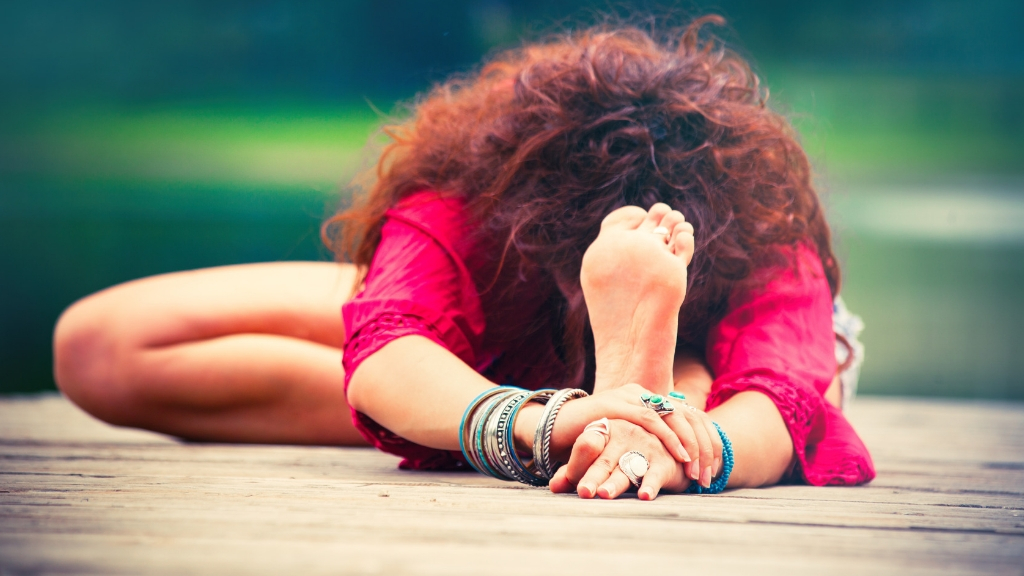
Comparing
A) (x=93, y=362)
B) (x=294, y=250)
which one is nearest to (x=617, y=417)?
(x=93, y=362)

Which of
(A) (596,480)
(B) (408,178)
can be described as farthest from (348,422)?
(A) (596,480)

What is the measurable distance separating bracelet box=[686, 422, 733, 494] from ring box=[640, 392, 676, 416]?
7 cm

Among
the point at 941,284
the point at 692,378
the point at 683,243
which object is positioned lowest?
the point at 692,378

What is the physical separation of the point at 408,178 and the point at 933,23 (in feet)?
10.1

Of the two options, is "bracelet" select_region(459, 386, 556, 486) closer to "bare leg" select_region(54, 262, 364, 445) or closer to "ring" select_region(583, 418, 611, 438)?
"ring" select_region(583, 418, 611, 438)

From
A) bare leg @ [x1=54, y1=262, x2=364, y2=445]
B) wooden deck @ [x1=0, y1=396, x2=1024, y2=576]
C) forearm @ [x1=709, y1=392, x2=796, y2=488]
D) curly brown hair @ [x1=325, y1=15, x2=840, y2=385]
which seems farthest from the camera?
bare leg @ [x1=54, y1=262, x2=364, y2=445]

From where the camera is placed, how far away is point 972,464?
4.09 feet

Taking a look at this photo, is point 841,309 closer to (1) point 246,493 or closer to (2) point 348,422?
(2) point 348,422

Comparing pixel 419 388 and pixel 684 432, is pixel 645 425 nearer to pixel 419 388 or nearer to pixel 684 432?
pixel 684 432

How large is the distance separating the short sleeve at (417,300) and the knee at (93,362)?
62cm

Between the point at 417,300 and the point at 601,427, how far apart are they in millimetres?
274

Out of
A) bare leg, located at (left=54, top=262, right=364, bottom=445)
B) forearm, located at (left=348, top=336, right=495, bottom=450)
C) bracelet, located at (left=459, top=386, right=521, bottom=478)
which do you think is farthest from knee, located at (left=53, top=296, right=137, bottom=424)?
bracelet, located at (left=459, top=386, right=521, bottom=478)

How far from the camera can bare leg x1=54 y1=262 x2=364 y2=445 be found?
133cm

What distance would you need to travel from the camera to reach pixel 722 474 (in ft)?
2.65
